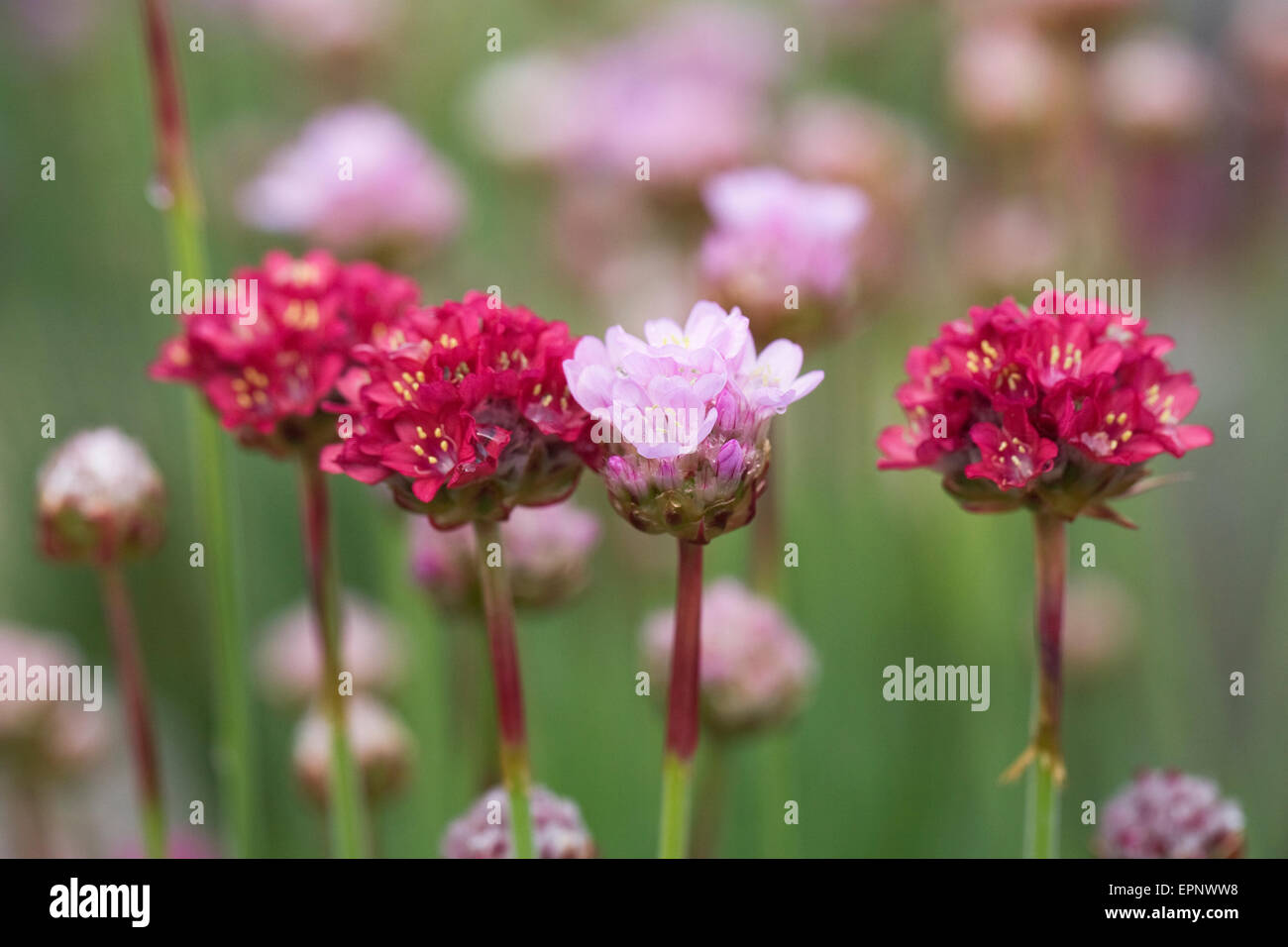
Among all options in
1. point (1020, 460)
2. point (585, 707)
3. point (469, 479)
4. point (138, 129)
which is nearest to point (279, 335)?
point (469, 479)

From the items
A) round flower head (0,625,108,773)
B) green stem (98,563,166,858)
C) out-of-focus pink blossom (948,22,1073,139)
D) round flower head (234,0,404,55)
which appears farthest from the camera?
round flower head (234,0,404,55)

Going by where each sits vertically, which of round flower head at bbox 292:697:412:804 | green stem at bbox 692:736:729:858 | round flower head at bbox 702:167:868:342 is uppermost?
round flower head at bbox 702:167:868:342

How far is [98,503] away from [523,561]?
1.03 ft

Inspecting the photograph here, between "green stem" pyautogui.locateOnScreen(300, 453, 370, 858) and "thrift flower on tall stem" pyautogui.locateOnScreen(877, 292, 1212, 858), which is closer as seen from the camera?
"thrift flower on tall stem" pyautogui.locateOnScreen(877, 292, 1212, 858)

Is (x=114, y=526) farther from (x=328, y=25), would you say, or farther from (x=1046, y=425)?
(x=328, y=25)

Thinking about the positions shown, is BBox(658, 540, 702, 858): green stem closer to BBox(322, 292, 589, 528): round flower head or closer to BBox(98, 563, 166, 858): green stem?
BBox(322, 292, 589, 528): round flower head

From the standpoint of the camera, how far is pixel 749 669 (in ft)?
3.50

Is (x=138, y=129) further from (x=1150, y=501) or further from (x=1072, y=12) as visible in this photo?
(x=1150, y=501)

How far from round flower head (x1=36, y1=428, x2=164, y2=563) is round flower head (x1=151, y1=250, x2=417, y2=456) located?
11cm

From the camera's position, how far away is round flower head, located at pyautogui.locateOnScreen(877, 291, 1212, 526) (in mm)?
697

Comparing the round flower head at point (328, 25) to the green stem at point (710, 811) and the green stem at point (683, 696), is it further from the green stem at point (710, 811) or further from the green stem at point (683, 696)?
the green stem at point (683, 696)

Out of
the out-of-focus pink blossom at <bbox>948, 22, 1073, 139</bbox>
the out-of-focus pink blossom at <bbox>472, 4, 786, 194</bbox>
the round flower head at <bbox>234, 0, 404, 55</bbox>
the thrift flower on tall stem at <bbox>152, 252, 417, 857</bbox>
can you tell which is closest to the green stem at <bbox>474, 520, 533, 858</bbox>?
the thrift flower on tall stem at <bbox>152, 252, 417, 857</bbox>

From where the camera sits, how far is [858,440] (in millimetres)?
1824

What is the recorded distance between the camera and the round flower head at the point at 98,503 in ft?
3.08
